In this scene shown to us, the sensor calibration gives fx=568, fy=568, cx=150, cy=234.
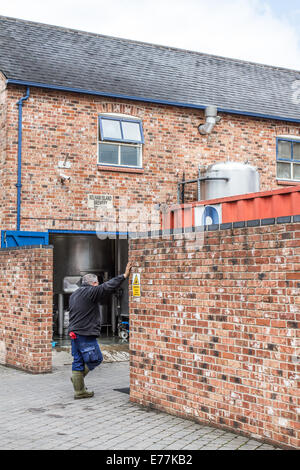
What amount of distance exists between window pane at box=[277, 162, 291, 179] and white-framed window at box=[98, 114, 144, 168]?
14.7 ft

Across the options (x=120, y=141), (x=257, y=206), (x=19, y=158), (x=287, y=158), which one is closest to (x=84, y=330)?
(x=257, y=206)

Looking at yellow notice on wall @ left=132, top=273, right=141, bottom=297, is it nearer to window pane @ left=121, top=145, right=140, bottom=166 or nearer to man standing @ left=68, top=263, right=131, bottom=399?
man standing @ left=68, top=263, right=131, bottom=399

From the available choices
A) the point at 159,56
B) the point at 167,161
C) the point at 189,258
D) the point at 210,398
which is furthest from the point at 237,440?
the point at 159,56

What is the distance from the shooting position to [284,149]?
17062 millimetres

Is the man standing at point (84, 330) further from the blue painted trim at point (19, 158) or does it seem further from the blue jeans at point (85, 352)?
the blue painted trim at point (19, 158)

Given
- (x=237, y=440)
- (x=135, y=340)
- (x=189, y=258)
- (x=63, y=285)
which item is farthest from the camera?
(x=63, y=285)

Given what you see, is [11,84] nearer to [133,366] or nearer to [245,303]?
[133,366]

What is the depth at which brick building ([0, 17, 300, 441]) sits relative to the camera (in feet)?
45.0

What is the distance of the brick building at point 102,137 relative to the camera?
1370 cm

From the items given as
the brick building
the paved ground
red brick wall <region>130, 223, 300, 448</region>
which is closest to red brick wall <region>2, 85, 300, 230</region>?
the brick building

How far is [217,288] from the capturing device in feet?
21.3

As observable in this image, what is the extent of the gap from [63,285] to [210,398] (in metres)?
10.4

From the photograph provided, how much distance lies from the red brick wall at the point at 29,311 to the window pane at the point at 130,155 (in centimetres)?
477

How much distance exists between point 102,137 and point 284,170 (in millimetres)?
5835
